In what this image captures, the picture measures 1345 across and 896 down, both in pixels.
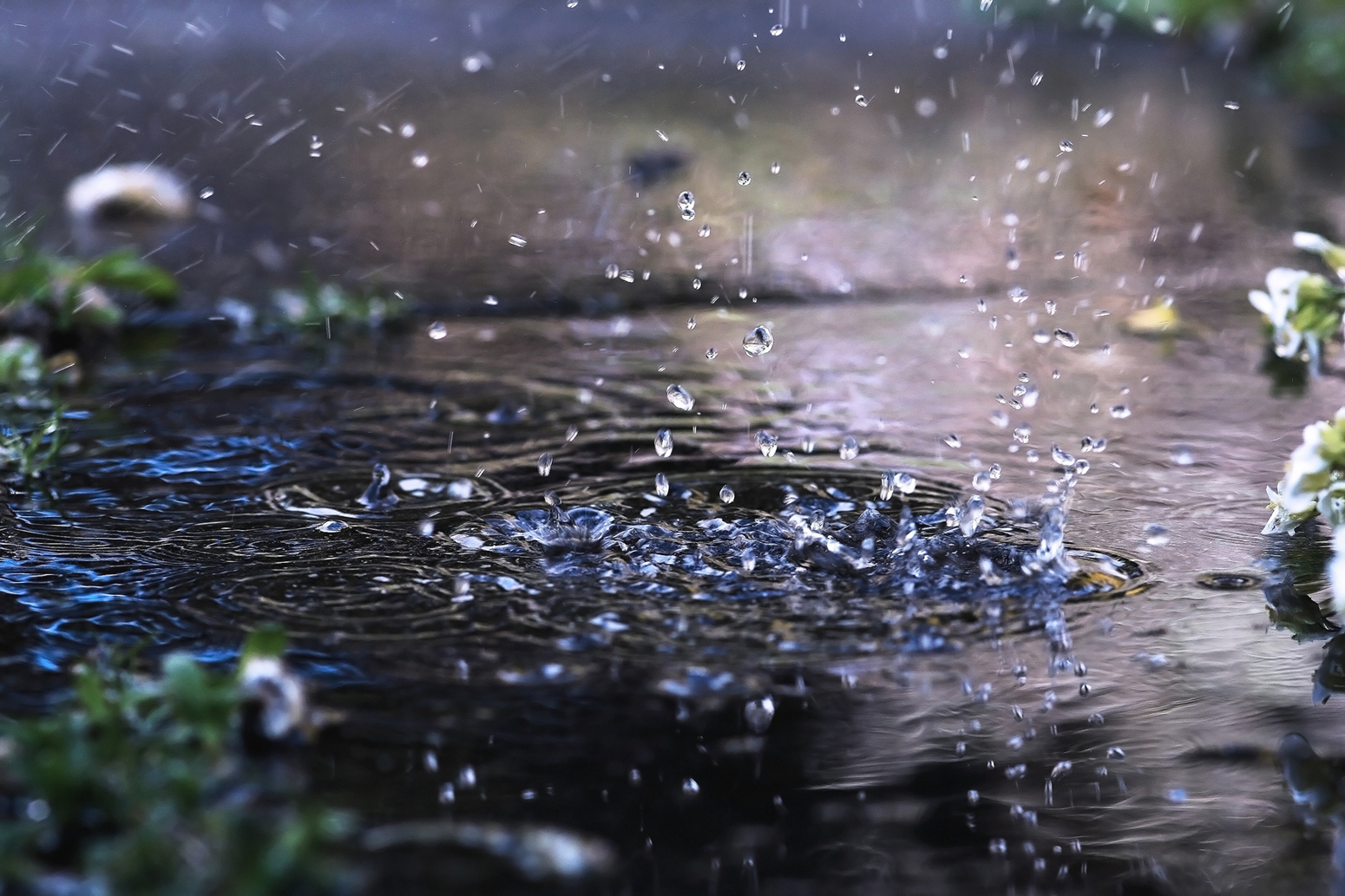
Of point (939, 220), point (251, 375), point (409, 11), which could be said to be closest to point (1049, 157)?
point (939, 220)

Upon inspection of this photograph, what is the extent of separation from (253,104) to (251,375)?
5.16 metres

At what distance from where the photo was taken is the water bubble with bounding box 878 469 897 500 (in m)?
2.46

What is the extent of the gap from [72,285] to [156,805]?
8.75 ft

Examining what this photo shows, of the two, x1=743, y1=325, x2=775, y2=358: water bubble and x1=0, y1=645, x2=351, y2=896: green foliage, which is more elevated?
x1=743, y1=325, x2=775, y2=358: water bubble

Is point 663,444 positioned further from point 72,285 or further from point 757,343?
point 72,285

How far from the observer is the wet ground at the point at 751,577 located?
4.88 ft

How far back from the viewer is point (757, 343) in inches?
142

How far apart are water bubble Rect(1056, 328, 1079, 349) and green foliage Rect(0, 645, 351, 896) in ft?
8.18

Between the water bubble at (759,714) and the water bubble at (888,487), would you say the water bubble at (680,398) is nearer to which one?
the water bubble at (888,487)

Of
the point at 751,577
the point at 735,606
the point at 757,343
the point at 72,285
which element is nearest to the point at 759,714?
the point at 735,606

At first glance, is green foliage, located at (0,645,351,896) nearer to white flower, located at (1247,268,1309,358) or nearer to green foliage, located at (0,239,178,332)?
white flower, located at (1247,268,1309,358)

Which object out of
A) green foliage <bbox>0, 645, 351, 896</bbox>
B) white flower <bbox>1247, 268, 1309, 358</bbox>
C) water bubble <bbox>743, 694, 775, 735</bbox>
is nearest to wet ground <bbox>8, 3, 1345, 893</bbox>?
water bubble <bbox>743, 694, 775, 735</bbox>

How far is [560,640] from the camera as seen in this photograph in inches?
73.9

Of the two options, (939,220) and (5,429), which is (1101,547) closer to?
(5,429)
